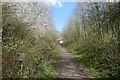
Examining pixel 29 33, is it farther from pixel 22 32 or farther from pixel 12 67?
pixel 12 67

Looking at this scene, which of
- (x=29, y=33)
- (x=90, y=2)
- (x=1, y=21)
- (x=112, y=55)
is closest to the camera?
(x=1, y=21)

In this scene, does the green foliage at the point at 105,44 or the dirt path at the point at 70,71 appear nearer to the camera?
the green foliage at the point at 105,44

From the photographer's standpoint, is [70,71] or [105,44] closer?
[70,71]

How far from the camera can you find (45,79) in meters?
5.35

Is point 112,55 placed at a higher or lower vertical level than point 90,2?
lower

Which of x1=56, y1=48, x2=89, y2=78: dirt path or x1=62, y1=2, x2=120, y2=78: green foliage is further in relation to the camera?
x1=56, y1=48, x2=89, y2=78: dirt path

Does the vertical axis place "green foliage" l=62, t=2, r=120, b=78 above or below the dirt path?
above

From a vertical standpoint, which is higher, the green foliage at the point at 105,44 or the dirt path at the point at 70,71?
the green foliage at the point at 105,44

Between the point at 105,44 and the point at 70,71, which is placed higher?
the point at 105,44

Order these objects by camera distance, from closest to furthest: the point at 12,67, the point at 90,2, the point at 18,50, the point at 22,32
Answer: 1. the point at 12,67
2. the point at 18,50
3. the point at 22,32
4. the point at 90,2

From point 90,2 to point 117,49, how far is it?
691 centimetres

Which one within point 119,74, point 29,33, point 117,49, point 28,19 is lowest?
point 119,74

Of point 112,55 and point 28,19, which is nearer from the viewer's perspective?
point 112,55

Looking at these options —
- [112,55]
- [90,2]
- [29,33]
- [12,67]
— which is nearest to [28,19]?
[29,33]
